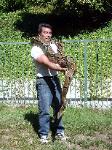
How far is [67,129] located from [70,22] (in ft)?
30.1

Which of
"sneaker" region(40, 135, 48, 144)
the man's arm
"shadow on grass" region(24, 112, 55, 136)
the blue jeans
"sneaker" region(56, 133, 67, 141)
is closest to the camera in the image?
the man's arm

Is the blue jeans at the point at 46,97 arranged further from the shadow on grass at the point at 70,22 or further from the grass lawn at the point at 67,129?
the shadow on grass at the point at 70,22

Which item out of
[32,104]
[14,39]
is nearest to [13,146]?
[32,104]

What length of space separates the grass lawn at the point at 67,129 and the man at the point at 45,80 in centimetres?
22

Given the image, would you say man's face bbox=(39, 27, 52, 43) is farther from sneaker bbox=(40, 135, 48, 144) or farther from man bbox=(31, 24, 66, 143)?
sneaker bbox=(40, 135, 48, 144)

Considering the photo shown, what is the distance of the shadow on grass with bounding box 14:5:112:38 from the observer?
49.4 ft

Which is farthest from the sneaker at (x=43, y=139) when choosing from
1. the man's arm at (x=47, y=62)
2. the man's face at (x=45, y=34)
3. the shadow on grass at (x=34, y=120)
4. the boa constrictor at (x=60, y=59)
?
the man's face at (x=45, y=34)

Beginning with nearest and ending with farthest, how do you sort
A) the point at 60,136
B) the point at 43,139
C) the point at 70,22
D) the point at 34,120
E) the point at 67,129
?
the point at 43,139
the point at 60,136
the point at 67,129
the point at 34,120
the point at 70,22

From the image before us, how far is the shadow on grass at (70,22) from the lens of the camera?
49.4ft

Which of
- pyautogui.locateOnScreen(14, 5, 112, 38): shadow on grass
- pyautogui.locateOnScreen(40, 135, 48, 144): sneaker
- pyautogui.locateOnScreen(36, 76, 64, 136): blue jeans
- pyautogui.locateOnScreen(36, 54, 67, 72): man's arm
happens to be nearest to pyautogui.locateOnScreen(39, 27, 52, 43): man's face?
pyautogui.locateOnScreen(36, 54, 67, 72): man's arm

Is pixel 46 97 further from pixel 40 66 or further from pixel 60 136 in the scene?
pixel 60 136

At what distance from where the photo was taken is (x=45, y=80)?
6.67 meters

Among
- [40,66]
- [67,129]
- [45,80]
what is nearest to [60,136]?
[67,129]

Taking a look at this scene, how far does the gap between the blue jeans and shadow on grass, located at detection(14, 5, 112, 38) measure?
7.90m
